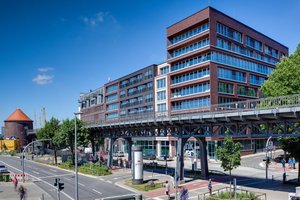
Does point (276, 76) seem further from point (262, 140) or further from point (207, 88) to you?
point (262, 140)

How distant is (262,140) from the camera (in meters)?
81.8

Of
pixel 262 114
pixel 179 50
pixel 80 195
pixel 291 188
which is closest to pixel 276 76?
pixel 262 114

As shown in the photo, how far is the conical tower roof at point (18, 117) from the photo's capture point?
462 ft

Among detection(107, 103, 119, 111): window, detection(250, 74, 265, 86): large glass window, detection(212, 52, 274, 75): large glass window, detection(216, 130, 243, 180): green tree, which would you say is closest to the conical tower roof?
detection(107, 103, 119, 111): window

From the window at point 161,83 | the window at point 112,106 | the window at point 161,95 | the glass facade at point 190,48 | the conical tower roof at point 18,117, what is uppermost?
the glass facade at point 190,48

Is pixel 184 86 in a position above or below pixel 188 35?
below

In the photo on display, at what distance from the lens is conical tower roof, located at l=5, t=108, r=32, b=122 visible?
5541 inches

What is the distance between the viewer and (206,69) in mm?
67625

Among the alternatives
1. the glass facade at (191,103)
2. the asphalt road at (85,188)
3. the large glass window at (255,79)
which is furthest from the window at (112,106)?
the asphalt road at (85,188)

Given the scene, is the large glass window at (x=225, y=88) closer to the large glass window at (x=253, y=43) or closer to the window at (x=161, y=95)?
the large glass window at (x=253, y=43)

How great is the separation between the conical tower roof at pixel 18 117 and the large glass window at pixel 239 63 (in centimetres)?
10441

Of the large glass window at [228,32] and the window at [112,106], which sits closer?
the large glass window at [228,32]

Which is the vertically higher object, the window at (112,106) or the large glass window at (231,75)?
the large glass window at (231,75)

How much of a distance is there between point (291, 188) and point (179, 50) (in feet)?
153
